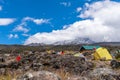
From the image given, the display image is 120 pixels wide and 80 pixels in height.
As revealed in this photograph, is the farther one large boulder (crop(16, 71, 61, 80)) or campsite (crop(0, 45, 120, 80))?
campsite (crop(0, 45, 120, 80))

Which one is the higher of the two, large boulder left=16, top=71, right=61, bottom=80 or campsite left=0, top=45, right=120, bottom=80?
large boulder left=16, top=71, right=61, bottom=80

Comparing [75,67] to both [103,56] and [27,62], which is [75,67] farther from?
[103,56]

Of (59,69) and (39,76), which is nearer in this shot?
(39,76)

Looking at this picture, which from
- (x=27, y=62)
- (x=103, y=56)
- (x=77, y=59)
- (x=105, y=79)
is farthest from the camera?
(x=103, y=56)

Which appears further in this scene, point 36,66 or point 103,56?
point 103,56

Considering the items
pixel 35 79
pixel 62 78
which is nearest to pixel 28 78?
pixel 35 79

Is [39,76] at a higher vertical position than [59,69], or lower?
higher

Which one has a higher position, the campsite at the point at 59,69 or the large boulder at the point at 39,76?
the large boulder at the point at 39,76

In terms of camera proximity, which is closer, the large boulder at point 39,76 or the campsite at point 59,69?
the large boulder at point 39,76

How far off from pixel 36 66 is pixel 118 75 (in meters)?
8.87

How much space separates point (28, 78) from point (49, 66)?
10.4m

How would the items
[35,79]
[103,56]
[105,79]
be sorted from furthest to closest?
[103,56] → [105,79] → [35,79]

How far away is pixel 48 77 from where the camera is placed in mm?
6500

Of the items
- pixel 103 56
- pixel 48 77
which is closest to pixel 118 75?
pixel 48 77
